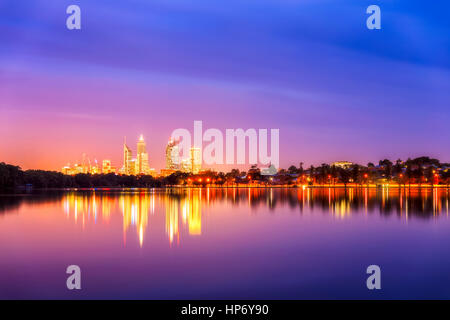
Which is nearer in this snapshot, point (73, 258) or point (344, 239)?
point (73, 258)

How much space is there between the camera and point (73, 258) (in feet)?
58.5

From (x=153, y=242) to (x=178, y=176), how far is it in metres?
176

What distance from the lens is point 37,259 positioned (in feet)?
57.6

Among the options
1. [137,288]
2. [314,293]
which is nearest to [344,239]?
[314,293]

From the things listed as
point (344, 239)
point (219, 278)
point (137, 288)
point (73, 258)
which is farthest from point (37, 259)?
point (344, 239)

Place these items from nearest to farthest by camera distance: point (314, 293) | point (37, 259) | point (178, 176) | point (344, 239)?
point (314, 293)
point (37, 259)
point (344, 239)
point (178, 176)

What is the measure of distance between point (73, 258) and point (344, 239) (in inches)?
551

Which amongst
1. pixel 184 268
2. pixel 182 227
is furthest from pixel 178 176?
pixel 184 268

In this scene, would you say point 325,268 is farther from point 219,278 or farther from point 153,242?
point 153,242

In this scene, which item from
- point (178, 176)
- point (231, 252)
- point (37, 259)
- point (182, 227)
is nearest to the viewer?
point (37, 259)
